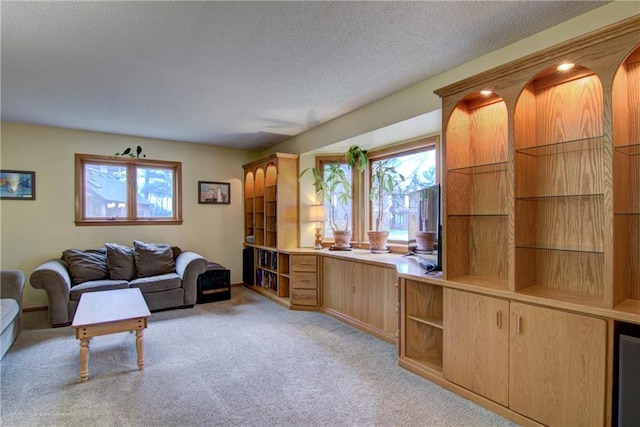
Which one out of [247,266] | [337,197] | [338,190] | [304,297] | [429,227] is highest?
[338,190]

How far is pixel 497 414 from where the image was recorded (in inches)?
81.7

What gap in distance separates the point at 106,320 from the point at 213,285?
225cm

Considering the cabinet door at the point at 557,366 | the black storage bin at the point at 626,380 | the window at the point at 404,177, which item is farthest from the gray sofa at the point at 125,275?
the black storage bin at the point at 626,380

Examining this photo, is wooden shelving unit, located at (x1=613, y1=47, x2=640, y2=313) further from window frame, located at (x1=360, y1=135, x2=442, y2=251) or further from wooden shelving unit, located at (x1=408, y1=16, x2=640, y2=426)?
window frame, located at (x1=360, y1=135, x2=442, y2=251)

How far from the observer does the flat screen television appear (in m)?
2.75

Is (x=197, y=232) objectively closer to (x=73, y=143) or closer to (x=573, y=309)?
(x=73, y=143)

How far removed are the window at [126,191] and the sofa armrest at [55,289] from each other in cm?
123

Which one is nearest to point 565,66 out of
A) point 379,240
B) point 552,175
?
point 552,175

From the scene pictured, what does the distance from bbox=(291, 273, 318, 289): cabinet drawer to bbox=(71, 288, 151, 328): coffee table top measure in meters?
1.88

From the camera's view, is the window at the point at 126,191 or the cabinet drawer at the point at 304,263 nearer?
the cabinet drawer at the point at 304,263

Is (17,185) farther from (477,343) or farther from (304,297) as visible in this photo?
(477,343)

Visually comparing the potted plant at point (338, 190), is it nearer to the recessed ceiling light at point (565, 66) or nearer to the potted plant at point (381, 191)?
the potted plant at point (381, 191)

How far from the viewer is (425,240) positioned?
119 inches

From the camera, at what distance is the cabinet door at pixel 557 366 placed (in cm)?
170
